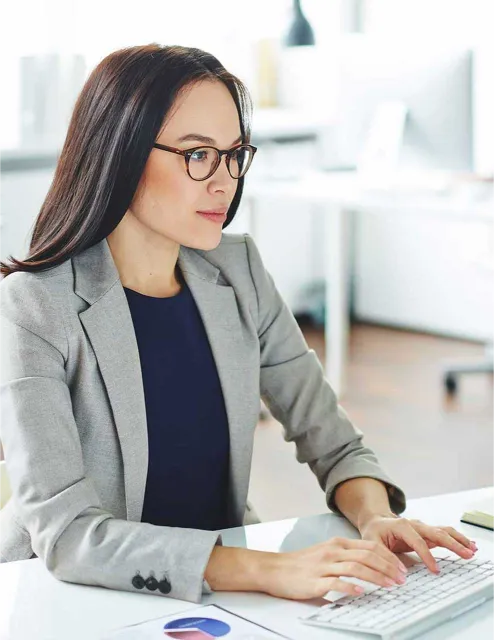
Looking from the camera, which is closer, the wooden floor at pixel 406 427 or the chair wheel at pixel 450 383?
the wooden floor at pixel 406 427

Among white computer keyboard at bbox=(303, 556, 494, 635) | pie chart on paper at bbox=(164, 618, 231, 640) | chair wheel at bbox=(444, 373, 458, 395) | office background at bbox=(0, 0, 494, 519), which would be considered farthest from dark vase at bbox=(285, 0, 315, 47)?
pie chart on paper at bbox=(164, 618, 231, 640)

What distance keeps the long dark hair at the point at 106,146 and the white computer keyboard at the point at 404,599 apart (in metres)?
0.61

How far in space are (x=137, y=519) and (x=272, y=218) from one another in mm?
4427

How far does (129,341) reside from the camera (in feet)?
4.80

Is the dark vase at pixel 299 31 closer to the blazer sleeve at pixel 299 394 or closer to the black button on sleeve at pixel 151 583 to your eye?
the blazer sleeve at pixel 299 394

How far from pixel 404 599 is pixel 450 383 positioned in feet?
11.7

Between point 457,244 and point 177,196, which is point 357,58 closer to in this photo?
point 457,244

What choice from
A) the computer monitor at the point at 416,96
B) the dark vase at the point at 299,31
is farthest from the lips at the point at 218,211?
the dark vase at the point at 299,31

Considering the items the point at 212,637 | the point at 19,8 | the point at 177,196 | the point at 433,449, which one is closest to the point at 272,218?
the point at 19,8

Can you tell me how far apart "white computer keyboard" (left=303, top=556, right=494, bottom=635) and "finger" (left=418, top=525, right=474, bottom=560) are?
0.01 m

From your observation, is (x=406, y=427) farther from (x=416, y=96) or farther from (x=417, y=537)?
(x=417, y=537)

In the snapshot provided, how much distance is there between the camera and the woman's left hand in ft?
4.09

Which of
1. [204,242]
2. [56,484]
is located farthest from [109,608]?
[204,242]

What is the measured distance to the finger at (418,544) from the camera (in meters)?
1.21
